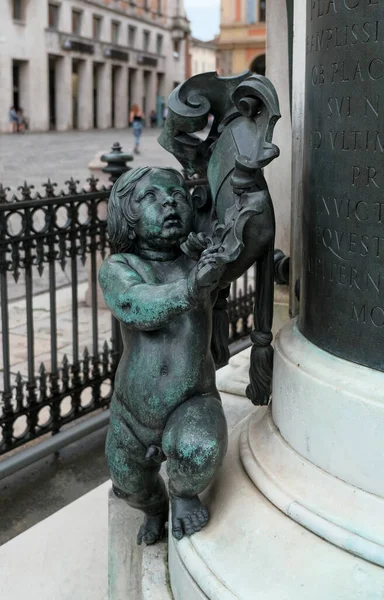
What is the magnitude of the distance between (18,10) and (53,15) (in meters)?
5.82

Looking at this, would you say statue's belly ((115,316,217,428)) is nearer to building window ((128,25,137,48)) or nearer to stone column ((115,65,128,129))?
stone column ((115,65,128,129))

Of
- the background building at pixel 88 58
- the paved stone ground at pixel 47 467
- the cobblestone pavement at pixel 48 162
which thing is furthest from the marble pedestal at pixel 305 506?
the background building at pixel 88 58

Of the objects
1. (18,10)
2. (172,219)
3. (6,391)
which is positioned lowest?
(6,391)

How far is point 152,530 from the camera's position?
2520 mm

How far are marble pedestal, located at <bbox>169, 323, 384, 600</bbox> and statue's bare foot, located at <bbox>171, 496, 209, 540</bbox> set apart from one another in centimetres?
3

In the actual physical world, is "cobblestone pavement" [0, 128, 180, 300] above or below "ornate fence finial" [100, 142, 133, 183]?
above

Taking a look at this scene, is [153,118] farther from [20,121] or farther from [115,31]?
[20,121]

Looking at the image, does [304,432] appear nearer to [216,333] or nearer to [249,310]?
[216,333]

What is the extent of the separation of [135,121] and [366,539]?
27424 mm

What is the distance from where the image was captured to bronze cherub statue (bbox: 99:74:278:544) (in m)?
2.11

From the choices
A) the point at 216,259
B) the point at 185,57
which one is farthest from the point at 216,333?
the point at 185,57

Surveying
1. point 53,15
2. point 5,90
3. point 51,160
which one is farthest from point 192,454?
point 53,15

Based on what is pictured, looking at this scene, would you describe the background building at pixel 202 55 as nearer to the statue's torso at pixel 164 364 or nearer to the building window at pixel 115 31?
the building window at pixel 115 31

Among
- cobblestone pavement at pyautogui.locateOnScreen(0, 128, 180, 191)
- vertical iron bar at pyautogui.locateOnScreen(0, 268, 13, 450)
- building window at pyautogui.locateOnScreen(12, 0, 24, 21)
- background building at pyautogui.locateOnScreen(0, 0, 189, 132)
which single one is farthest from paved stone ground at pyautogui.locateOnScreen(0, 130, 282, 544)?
building window at pyautogui.locateOnScreen(12, 0, 24, 21)
